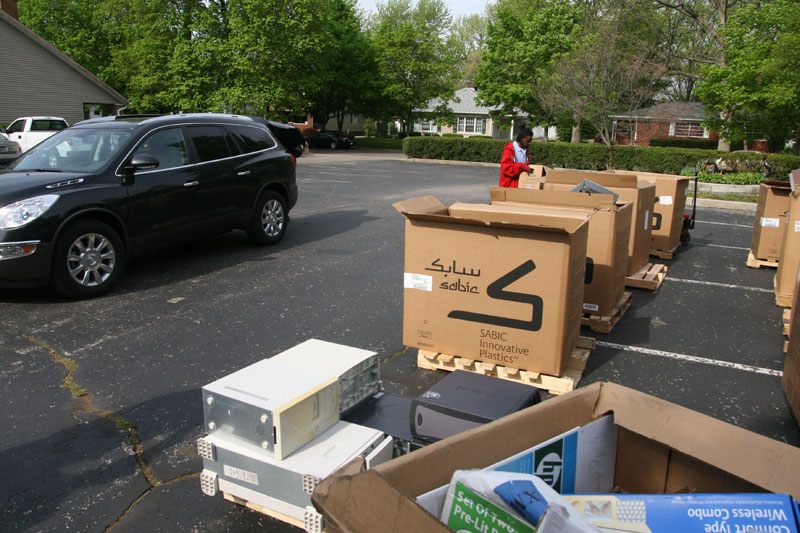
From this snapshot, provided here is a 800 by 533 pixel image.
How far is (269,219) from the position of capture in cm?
888

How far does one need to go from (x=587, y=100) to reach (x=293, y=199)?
21.4 m

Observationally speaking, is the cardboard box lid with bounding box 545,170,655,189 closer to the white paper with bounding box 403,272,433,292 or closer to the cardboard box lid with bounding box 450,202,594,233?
the cardboard box lid with bounding box 450,202,594,233

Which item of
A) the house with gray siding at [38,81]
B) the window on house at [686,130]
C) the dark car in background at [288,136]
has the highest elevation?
the house with gray siding at [38,81]

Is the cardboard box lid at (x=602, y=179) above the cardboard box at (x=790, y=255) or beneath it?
above

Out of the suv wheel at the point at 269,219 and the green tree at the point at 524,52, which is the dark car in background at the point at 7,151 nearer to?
the suv wheel at the point at 269,219

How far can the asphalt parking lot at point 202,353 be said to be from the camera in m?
3.17

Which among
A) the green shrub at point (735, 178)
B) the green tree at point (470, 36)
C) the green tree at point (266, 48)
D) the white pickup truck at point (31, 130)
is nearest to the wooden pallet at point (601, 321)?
the green shrub at point (735, 178)

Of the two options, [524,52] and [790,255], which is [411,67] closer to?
[524,52]

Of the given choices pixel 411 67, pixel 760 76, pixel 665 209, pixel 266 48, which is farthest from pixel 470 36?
pixel 665 209

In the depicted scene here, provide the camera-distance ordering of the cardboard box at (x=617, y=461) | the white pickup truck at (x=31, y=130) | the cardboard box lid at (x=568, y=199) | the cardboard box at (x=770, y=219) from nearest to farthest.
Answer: the cardboard box at (x=617, y=461)
the cardboard box lid at (x=568, y=199)
the cardboard box at (x=770, y=219)
the white pickup truck at (x=31, y=130)

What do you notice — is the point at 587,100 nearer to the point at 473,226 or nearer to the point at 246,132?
the point at 246,132

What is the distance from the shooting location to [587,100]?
27156 millimetres

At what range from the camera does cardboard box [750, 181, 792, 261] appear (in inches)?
306

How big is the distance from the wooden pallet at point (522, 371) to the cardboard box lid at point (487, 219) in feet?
3.40
